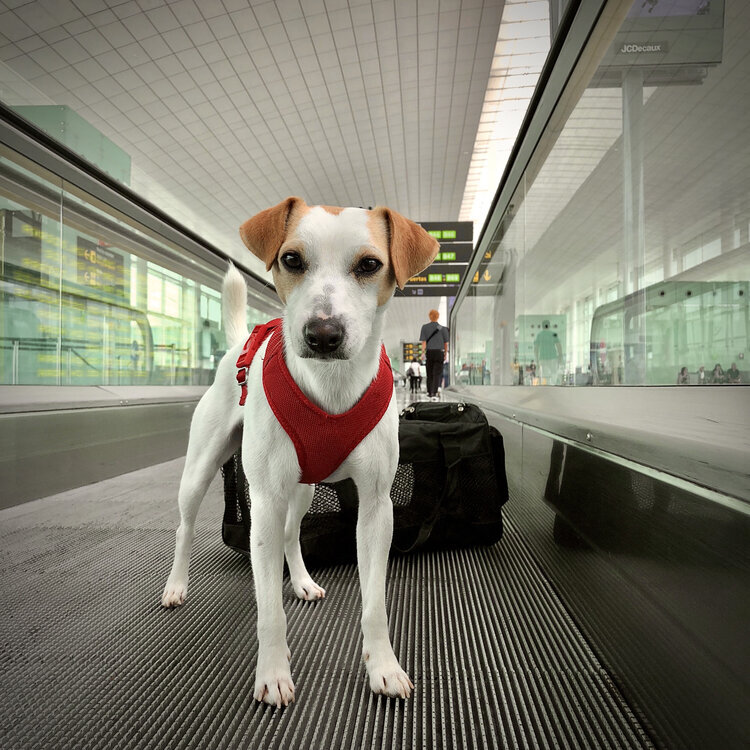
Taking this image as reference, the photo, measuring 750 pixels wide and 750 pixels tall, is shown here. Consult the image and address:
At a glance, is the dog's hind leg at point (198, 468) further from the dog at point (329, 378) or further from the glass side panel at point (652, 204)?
the glass side panel at point (652, 204)

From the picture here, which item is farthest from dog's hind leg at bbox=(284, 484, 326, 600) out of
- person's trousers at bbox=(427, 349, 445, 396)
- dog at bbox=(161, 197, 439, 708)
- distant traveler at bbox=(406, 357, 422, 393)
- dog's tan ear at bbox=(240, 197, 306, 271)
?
distant traveler at bbox=(406, 357, 422, 393)

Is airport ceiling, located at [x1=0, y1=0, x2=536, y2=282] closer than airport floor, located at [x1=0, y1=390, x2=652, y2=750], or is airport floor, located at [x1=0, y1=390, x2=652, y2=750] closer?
airport floor, located at [x1=0, y1=390, x2=652, y2=750]

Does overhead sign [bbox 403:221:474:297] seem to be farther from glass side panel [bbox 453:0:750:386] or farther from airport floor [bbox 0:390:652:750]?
airport floor [bbox 0:390:652:750]

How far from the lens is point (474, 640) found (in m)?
1.33

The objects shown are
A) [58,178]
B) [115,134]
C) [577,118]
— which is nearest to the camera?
[577,118]

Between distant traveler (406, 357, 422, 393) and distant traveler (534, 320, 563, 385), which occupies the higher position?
distant traveler (534, 320, 563, 385)

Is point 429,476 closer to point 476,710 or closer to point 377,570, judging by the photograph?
point 377,570

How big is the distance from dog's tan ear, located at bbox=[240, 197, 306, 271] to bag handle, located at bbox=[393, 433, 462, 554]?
4.05ft

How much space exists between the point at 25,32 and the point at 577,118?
10833 millimetres

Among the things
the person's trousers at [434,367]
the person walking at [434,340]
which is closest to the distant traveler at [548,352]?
the person walking at [434,340]

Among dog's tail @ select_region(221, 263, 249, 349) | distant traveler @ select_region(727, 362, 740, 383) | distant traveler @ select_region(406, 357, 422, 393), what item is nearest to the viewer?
distant traveler @ select_region(727, 362, 740, 383)

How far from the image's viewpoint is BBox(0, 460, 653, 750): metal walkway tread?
0.98 metres

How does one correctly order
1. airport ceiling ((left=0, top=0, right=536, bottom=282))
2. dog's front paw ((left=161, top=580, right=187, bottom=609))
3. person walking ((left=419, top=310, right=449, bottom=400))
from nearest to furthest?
dog's front paw ((left=161, top=580, right=187, bottom=609))
airport ceiling ((left=0, top=0, right=536, bottom=282))
person walking ((left=419, top=310, right=449, bottom=400))

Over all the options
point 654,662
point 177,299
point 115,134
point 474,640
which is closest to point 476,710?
point 474,640
